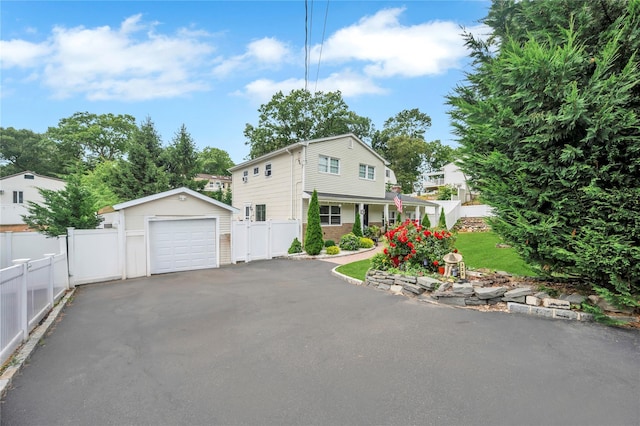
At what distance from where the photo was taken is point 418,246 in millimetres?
7480

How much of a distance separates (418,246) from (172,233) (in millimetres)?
8741

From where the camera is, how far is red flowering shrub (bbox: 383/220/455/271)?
7.39 m

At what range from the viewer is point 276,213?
58.6 ft

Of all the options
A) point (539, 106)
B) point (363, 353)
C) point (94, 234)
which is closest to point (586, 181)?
point (539, 106)

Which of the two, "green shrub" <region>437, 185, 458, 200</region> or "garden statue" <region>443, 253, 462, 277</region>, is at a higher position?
"green shrub" <region>437, 185, 458, 200</region>

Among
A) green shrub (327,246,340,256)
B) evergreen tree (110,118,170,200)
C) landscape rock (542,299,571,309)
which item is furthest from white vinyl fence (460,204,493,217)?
evergreen tree (110,118,170,200)

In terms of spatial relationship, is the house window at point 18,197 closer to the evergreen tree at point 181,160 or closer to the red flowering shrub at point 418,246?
the evergreen tree at point 181,160

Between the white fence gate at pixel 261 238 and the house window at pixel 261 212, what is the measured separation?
15.6 feet

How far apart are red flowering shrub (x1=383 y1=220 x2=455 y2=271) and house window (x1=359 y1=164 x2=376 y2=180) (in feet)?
39.0

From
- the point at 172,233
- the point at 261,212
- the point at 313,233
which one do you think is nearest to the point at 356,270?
the point at 313,233

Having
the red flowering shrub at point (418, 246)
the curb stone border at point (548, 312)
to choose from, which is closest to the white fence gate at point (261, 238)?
the red flowering shrub at point (418, 246)

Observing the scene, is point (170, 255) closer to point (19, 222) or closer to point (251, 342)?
point (251, 342)

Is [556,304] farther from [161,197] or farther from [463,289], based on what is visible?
[161,197]

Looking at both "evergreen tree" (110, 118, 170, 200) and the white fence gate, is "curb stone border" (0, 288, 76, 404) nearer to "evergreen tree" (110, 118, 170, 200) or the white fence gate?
the white fence gate
